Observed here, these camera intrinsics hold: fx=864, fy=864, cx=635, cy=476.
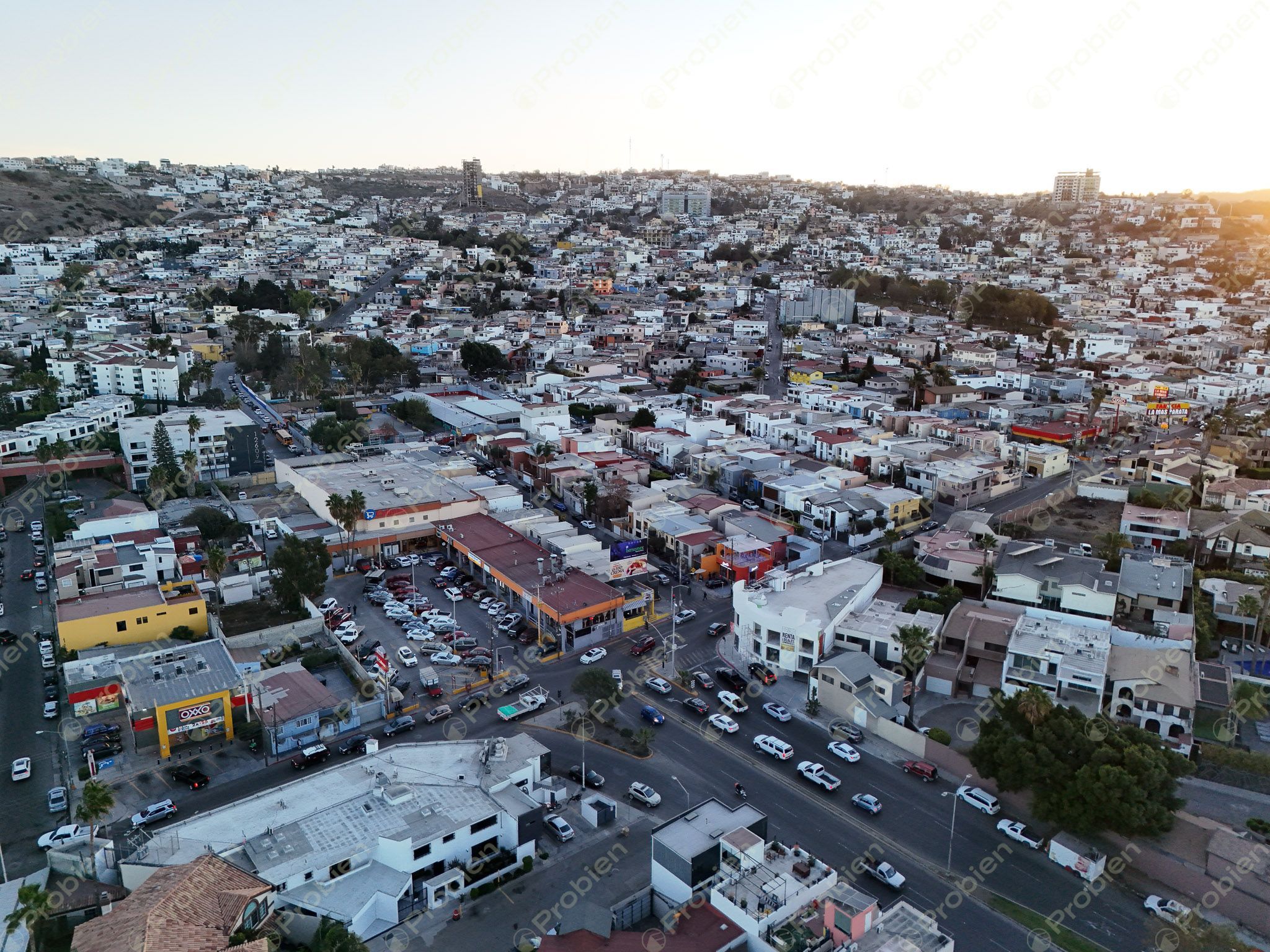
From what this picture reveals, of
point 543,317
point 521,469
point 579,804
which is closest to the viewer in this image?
point 579,804

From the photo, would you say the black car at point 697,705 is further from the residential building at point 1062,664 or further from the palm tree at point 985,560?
the palm tree at point 985,560

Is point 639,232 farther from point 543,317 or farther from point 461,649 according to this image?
point 461,649

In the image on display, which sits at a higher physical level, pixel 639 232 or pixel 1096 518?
pixel 639 232

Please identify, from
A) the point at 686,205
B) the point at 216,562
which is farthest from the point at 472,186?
the point at 216,562

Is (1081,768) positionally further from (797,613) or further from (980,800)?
(797,613)

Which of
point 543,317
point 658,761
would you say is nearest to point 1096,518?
point 658,761

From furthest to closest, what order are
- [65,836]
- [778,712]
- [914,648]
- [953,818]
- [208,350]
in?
[208,350] < [914,648] < [778,712] < [953,818] < [65,836]
